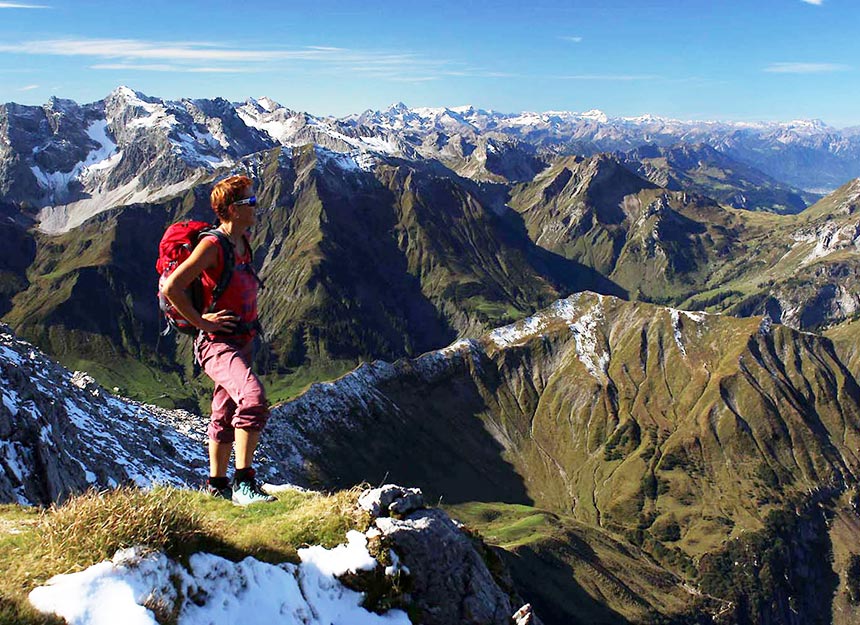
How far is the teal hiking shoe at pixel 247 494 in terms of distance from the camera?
598 inches

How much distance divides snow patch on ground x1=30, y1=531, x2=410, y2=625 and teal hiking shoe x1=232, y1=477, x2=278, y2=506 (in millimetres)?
2880

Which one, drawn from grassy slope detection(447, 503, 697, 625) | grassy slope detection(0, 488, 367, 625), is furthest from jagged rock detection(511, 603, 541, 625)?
grassy slope detection(447, 503, 697, 625)

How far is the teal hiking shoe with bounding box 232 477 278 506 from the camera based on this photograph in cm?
1518

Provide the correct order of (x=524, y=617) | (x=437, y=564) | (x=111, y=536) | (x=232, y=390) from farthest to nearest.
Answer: (x=524, y=617), (x=437, y=564), (x=232, y=390), (x=111, y=536)

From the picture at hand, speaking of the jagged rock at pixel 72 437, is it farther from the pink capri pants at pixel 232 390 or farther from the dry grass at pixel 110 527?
the dry grass at pixel 110 527

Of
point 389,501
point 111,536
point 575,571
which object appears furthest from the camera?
point 575,571

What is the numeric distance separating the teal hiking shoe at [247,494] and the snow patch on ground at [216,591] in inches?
113

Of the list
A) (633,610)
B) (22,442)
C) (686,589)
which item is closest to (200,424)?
Result: (22,442)

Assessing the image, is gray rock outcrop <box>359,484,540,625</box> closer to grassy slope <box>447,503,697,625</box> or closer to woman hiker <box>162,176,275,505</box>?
woman hiker <box>162,176,275,505</box>

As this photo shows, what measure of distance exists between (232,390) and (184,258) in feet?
10.7

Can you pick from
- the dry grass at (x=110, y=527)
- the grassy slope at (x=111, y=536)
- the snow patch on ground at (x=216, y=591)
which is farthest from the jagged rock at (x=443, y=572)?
the dry grass at (x=110, y=527)

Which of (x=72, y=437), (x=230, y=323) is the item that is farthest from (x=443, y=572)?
(x=72, y=437)

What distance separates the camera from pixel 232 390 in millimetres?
13477

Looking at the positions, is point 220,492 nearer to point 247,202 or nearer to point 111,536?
point 111,536
